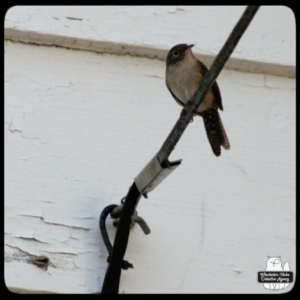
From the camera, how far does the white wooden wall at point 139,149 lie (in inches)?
110

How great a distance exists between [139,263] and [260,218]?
0.45 metres

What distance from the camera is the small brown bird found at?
306 cm

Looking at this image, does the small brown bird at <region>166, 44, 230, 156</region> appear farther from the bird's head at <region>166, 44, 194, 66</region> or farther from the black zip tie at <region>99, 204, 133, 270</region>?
the black zip tie at <region>99, 204, 133, 270</region>

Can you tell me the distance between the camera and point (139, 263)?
111 inches

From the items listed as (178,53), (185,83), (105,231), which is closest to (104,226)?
(105,231)

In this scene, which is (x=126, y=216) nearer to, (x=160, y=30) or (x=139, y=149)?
(x=139, y=149)

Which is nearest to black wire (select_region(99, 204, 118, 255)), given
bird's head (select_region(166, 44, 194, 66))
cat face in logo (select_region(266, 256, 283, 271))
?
cat face in logo (select_region(266, 256, 283, 271))

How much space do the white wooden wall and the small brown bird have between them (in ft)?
0.16

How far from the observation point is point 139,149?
9.76 feet

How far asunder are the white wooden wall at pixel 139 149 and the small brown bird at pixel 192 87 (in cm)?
5

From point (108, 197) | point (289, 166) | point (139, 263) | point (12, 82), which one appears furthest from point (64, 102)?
point (289, 166)

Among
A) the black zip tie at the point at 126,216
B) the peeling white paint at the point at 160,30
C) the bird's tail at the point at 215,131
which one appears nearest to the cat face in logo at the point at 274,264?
the bird's tail at the point at 215,131

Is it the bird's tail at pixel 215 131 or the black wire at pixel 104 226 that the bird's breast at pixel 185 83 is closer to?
the bird's tail at pixel 215 131

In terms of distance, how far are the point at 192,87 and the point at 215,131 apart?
0.55 metres
